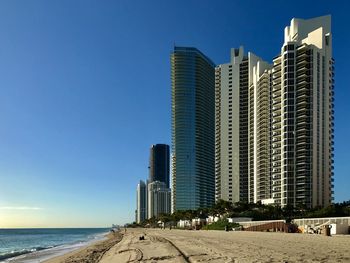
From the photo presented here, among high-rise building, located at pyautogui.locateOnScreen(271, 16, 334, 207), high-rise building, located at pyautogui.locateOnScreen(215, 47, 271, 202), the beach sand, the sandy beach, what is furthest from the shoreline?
high-rise building, located at pyautogui.locateOnScreen(215, 47, 271, 202)

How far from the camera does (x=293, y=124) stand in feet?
377

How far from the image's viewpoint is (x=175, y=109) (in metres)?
198

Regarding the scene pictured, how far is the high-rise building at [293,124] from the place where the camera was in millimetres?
110875

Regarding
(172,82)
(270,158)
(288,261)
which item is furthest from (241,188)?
(288,261)

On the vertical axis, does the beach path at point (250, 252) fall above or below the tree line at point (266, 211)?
above

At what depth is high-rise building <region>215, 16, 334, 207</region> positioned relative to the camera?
364 feet

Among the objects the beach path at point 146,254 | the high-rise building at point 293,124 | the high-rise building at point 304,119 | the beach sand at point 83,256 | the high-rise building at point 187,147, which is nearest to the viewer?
the beach path at point 146,254

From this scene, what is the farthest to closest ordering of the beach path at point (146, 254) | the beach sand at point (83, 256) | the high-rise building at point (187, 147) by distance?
the high-rise building at point (187, 147) < the beach sand at point (83, 256) < the beach path at point (146, 254)

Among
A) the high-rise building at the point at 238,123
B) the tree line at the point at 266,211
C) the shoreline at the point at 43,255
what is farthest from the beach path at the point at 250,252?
the high-rise building at the point at 238,123

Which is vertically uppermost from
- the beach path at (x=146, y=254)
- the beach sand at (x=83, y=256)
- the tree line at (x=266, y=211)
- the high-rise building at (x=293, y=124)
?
the high-rise building at (x=293, y=124)

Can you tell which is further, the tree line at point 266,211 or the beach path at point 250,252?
the tree line at point 266,211

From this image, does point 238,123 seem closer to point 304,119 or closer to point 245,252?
point 304,119

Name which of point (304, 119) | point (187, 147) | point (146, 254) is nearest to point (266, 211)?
point (304, 119)

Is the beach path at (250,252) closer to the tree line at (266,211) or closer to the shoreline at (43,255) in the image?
the shoreline at (43,255)
